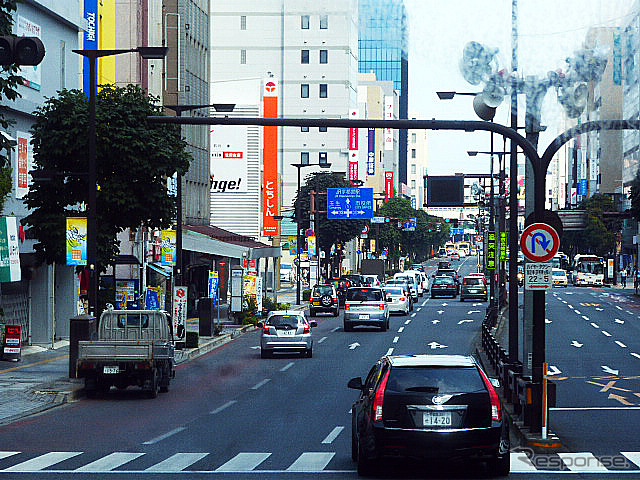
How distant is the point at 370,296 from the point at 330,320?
11.9m

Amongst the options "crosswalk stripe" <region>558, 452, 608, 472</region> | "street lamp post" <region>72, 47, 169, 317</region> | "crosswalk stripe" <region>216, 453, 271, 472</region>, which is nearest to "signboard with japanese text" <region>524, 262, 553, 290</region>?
"crosswalk stripe" <region>558, 452, 608, 472</region>

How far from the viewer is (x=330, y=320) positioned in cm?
6438

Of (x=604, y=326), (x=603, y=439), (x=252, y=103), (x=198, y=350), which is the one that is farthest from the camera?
(x=252, y=103)

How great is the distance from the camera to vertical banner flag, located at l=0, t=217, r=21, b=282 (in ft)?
106

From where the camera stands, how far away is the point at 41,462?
16.5m

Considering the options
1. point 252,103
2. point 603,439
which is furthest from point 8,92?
point 252,103

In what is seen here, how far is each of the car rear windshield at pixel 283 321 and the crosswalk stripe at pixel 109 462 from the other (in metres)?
21.3

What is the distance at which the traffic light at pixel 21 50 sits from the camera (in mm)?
16094

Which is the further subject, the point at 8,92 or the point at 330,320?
the point at 330,320

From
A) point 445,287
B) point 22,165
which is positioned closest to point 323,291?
point 445,287

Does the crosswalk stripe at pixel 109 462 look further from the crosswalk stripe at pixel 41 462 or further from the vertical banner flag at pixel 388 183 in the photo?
the vertical banner flag at pixel 388 183

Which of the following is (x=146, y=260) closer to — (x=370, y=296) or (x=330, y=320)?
(x=370, y=296)

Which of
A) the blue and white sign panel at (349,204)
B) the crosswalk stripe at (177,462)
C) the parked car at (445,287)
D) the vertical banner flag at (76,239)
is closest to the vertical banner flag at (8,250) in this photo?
the vertical banner flag at (76,239)

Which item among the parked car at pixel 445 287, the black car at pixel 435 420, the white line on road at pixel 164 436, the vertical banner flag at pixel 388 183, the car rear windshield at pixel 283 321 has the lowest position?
the parked car at pixel 445 287
